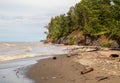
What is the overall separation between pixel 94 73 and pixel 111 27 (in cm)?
2832

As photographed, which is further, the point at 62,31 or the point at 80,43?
the point at 62,31

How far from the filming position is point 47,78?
1559cm

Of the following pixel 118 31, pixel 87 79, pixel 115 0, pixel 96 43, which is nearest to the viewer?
pixel 87 79

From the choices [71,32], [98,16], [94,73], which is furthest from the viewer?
[71,32]

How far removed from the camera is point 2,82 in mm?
14680

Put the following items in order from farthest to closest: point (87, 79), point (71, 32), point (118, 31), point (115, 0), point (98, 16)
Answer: point (71, 32), point (98, 16), point (115, 0), point (118, 31), point (87, 79)

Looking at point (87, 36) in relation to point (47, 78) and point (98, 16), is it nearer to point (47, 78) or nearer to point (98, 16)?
point (98, 16)

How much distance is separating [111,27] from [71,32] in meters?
62.4

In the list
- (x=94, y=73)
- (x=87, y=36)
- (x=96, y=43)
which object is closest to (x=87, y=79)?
(x=94, y=73)

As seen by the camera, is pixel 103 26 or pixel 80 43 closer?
pixel 103 26

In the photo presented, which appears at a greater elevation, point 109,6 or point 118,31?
point 109,6

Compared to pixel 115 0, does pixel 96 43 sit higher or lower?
lower

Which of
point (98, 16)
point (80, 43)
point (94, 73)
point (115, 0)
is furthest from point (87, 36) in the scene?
point (94, 73)

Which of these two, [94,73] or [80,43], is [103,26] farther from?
[80,43]
